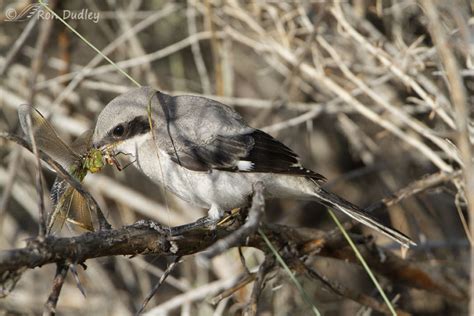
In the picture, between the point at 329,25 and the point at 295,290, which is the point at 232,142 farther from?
the point at 329,25

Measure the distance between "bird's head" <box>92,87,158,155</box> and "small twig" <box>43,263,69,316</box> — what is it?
1196 millimetres

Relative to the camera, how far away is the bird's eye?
285cm

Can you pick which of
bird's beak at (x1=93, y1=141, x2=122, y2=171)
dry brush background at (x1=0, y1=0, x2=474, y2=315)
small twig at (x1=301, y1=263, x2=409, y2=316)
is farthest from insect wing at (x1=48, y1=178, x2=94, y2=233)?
dry brush background at (x1=0, y1=0, x2=474, y2=315)

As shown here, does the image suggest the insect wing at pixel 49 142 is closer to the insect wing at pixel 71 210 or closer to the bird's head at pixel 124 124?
the insect wing at pixel 71 210

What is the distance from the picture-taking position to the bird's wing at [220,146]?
2871 mm

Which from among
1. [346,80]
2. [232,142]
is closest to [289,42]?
[346,80]

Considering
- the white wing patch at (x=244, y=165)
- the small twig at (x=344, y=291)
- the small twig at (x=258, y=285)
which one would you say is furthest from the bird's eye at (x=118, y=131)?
the small twig at (x=344, y=291)

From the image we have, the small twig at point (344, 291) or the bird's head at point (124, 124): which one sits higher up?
the bird's head at point (124, 124)

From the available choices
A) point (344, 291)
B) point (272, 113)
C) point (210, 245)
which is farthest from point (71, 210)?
point (272, 113)

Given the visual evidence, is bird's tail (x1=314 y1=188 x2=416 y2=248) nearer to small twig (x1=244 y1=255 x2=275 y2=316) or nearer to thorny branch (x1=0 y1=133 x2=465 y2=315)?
thorny branch (x1=0 y1=133 x2=465 y2=315)

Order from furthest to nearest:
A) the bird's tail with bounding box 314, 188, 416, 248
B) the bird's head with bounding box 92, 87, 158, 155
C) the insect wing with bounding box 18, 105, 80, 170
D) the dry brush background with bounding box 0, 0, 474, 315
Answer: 1. the dry brush background with bounding box 0, 0, 474, 315
2. the bird's head with bounding box 92, 87, 158, 155
3. the bird's tail with bounding box 314, 188, 416, 248
4. the insect wing with bounding box 18, 105, 80, 170

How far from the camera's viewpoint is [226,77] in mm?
4062

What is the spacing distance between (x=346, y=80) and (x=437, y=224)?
1263 millimetres

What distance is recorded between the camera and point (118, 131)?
9.41 feet
